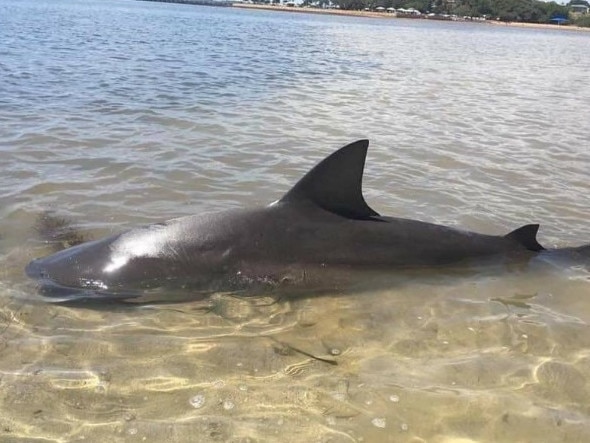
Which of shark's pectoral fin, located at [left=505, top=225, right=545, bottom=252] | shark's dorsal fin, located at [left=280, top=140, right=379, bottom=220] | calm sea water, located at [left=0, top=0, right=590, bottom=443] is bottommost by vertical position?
calm sea water, located at [left=0, top=0, right=590, bottom=443]

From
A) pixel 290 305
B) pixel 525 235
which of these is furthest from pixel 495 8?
pixel 290 305

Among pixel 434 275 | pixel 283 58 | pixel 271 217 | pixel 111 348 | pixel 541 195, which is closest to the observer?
pixel 111 348

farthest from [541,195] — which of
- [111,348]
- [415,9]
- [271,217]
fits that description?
[415,9]

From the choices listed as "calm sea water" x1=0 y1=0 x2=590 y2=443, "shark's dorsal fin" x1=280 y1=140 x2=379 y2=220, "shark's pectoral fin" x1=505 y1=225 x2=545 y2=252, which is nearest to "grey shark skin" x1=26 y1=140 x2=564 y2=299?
"shark's dorsal fin" x1=280 y1=140 x2=379 y2=220

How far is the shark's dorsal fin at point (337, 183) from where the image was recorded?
15.5 ft

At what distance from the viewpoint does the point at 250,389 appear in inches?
143

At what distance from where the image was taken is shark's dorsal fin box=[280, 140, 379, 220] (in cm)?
473

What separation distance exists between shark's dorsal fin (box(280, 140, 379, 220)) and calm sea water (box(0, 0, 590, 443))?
78 centimetres

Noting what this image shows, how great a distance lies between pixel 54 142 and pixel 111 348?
6.42 meters

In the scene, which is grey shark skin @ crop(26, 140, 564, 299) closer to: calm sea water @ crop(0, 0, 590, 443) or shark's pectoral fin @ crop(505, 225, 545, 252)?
calm sea water @ crop(0, 0, 590, 443)

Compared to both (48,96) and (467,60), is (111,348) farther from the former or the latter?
(467,60)

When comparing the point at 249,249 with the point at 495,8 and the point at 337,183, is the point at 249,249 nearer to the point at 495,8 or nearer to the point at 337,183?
the point at 337,183

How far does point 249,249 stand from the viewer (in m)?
4.86

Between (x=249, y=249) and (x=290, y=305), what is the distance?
22.1 inches
